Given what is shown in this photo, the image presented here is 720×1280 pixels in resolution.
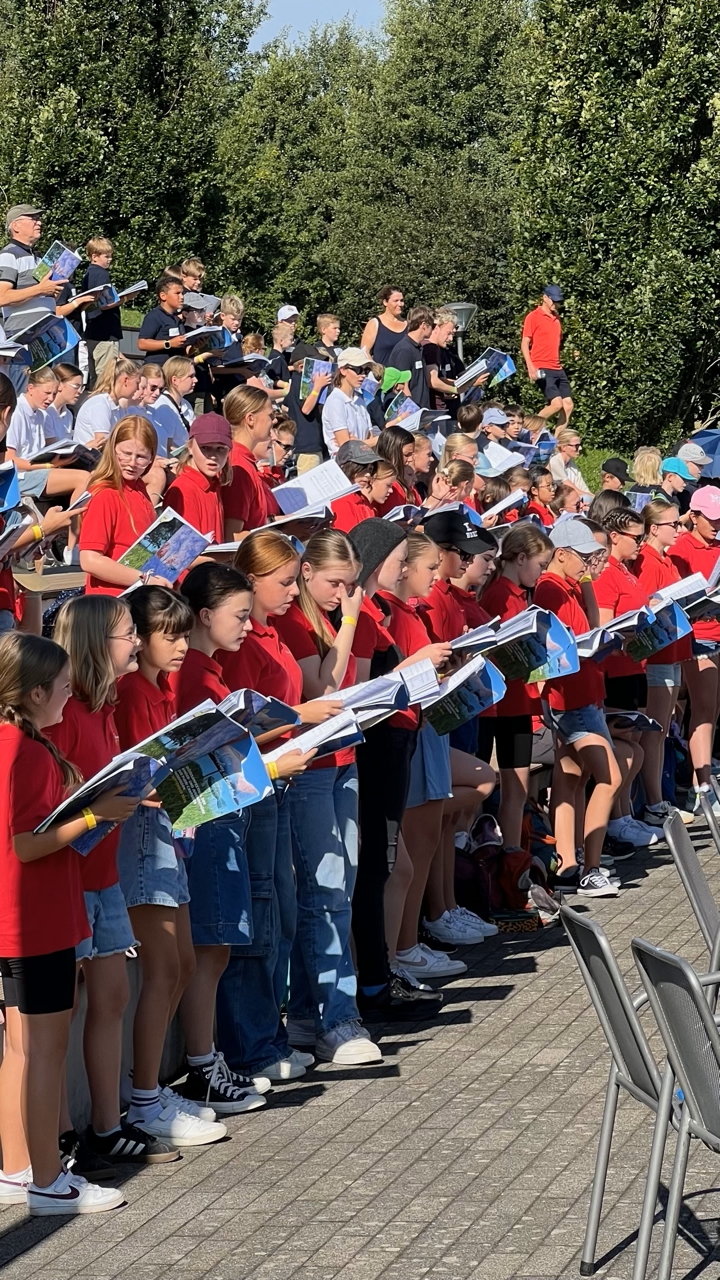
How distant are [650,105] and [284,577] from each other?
23676 millimetres

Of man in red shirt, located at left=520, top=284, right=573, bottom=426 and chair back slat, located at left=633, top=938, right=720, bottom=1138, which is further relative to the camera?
man in red shirt, located at left=520, top=284, right=573, bottom=426

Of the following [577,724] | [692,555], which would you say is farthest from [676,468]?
[577,724]

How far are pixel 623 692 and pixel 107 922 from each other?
227 inches

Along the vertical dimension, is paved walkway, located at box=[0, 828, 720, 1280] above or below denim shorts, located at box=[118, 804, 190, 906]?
below

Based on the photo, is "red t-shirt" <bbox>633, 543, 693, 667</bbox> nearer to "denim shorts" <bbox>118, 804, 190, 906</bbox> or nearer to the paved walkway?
the paved walkway

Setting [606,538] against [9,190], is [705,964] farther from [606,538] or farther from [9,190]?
[9,190]

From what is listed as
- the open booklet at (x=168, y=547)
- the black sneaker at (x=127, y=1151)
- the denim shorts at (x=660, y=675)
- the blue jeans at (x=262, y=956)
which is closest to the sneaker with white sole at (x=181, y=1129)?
the black sneaker at (x=127, y=1151)

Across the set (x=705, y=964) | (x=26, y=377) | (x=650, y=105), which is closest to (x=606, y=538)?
(x=705, y=964)

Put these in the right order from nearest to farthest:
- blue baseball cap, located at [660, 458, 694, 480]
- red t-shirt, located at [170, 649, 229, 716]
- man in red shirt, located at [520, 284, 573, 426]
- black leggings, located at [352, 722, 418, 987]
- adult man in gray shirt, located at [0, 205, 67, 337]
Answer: red t-shirt, located at [170, 649, 229, 716]
black leggings, located at [352, 722, 418, 987]
adult man in gray shirt, located at [0, 205, 67, 337]
blue baseball cap, located at [660, 458, 694, 480]
man in red shirt, located at [520, 284, 573, 426]

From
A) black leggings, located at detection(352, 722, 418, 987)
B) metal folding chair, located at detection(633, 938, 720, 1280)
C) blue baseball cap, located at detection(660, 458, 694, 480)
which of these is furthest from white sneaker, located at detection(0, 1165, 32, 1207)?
blue baseball cap, located at detection(660, 458, 694, 480)

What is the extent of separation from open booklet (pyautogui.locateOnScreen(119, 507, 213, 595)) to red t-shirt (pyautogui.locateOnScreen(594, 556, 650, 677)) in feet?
13.4

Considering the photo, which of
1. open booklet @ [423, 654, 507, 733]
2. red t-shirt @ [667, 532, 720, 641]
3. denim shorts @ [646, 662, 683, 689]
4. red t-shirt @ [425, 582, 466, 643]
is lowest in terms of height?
denim shorts @ [646, 662, 683, 689]

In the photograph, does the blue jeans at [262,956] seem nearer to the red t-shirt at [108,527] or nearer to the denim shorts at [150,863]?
the denim shorts at [150,863]

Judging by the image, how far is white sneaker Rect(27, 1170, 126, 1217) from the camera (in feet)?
18.0
